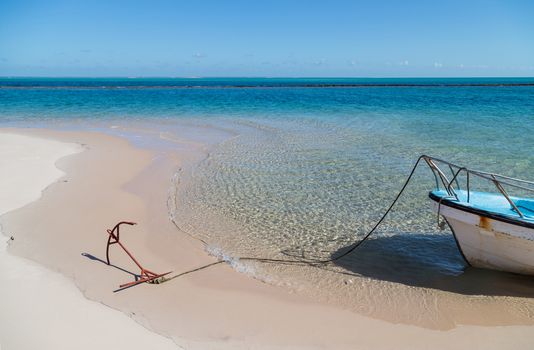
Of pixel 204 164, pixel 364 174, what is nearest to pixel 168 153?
pixel 204 164

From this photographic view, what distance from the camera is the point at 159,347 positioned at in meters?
4.48

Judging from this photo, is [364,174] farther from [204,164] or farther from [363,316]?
[363,316]

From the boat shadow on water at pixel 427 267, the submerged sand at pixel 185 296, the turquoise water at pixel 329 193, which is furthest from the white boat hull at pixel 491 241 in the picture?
the submerged sand at pixel 185 296

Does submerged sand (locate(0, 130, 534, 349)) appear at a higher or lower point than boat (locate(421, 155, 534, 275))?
lower

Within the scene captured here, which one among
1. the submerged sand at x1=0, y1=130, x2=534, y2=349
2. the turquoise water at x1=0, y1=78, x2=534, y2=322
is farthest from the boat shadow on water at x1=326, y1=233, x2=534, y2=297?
the submerged sand at x1=0, y1=130, x2=534, y2=349

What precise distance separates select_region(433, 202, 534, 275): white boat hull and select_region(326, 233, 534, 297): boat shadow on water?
0.22m

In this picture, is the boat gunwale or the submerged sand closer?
the submerged sand

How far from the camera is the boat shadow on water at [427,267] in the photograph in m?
6.09

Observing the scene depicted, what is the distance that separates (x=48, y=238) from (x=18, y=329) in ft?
9.59

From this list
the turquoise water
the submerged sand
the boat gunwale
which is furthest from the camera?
the turquoise water

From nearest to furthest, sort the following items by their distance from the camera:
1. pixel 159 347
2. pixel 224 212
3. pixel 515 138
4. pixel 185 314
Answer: pixel 159 347 → pixel 185 314 → pixel 224 212 → pixel 515 138

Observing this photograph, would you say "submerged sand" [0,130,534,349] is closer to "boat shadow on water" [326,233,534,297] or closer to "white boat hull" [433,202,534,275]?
"boat shadow on water" [326,233,534,297]

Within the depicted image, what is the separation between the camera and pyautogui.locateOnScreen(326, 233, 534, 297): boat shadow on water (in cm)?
609

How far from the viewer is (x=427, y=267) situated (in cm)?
672
